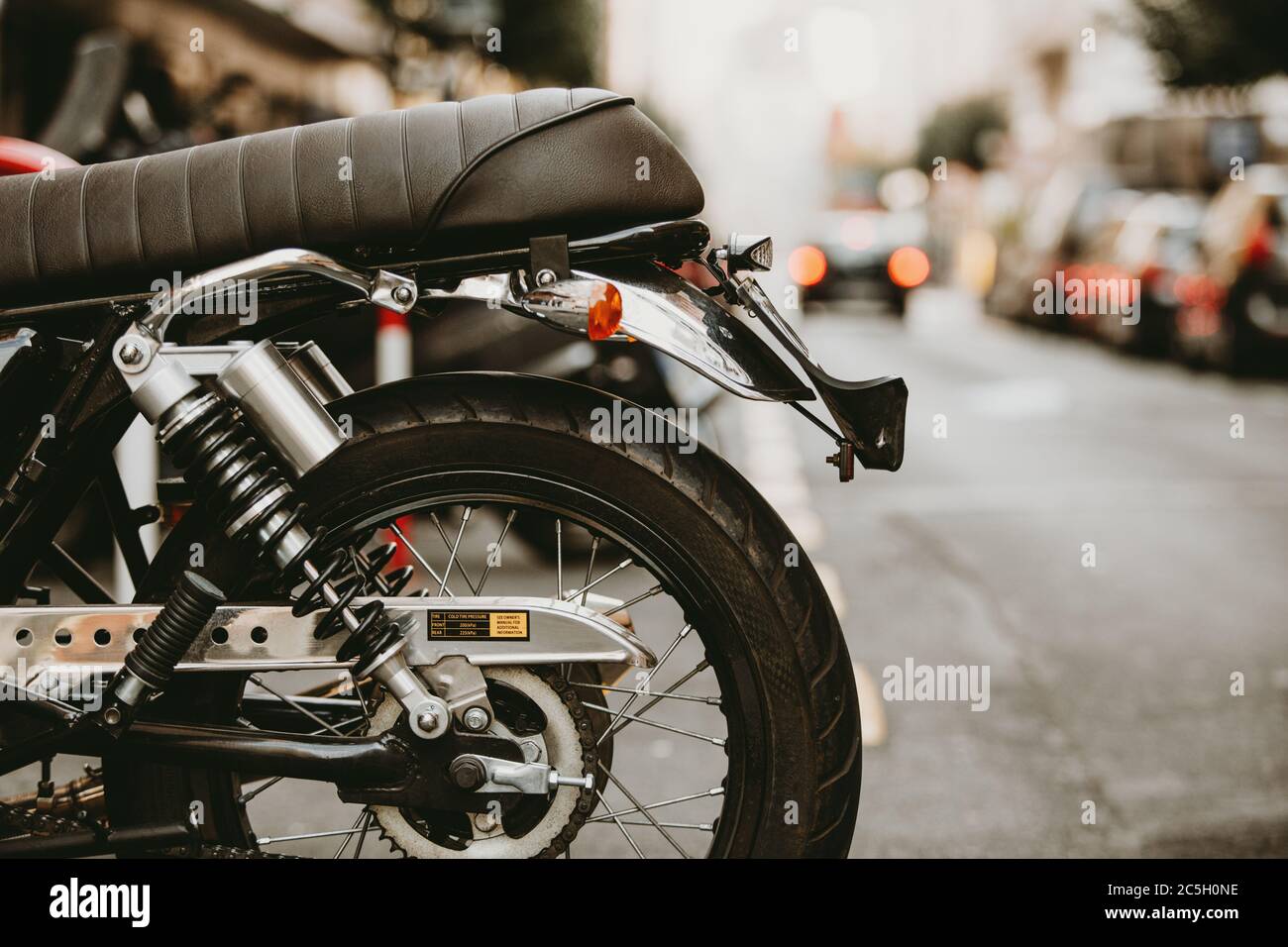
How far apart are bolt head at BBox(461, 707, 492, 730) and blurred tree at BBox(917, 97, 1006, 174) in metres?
57.8

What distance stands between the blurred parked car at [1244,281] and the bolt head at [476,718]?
13550mm

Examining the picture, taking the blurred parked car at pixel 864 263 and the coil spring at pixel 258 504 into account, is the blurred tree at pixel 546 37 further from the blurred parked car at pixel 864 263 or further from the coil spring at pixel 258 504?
the coil spring at pixel 258 504

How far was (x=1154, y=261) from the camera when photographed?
17.5m

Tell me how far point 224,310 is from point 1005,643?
3.87m

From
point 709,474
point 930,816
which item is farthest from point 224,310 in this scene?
point 930,816

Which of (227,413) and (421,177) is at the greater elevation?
(421,177)

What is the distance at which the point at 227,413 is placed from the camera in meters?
2.37

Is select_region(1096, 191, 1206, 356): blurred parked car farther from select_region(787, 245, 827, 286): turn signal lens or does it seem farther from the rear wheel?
the rear wheel

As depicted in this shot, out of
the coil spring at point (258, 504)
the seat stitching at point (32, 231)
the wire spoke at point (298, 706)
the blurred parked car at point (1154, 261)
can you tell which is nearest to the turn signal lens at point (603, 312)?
the coil spring at point (258, 504)

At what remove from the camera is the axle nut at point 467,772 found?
238 cm

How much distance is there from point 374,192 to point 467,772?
0.92 meters

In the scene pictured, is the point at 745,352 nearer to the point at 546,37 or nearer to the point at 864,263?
the point at 546,37

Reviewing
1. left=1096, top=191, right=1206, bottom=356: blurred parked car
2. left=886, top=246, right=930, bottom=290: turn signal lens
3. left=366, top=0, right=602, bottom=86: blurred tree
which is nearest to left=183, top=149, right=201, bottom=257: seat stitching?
left=1096, top=191, right=1206, bottom=356: blurred parked car

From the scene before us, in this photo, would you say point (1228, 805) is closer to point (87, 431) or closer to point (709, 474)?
point (709, 474)
